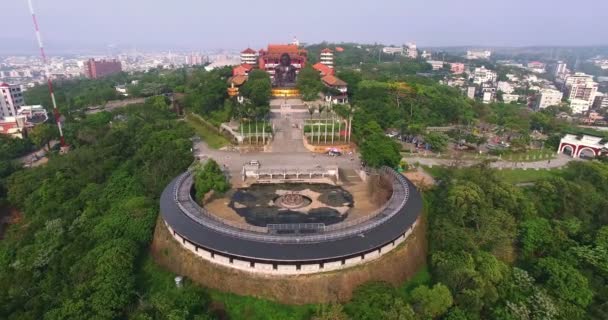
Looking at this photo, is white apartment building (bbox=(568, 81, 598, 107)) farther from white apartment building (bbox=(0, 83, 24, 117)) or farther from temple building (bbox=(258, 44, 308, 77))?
white apartment building (bbox=(0, 83, 24, 117))

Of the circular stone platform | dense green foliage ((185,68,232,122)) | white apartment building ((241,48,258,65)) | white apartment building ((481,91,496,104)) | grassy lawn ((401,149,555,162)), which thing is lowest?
white apartment building ((481,91,496,104))

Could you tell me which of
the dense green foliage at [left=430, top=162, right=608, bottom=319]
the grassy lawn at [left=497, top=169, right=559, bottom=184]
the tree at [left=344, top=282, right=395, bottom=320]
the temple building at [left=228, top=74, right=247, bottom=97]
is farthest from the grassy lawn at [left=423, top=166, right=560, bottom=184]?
the temple building at [left=228, top=74, right=247, bottom=97]

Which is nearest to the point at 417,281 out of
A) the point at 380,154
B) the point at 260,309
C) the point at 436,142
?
the point at 260,309

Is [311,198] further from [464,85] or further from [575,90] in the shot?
[575,90]

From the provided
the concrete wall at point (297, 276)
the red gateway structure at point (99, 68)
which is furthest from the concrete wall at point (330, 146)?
the red gateway structure at point (99, 68)

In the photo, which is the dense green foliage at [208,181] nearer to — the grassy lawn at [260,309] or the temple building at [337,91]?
the grassy lawn at [260,309]

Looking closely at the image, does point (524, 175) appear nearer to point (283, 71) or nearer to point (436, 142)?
point (436, 142)

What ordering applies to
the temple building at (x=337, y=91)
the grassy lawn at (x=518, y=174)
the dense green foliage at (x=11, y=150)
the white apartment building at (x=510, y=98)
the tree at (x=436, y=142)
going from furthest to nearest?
the white apartment building at (x=510, y=98), the temple building at (x=337, y=91), the tree at (x=436, y=142), the dense green foliage at (x=11, y=150), the grassy lawn at (x=518, y=174)
